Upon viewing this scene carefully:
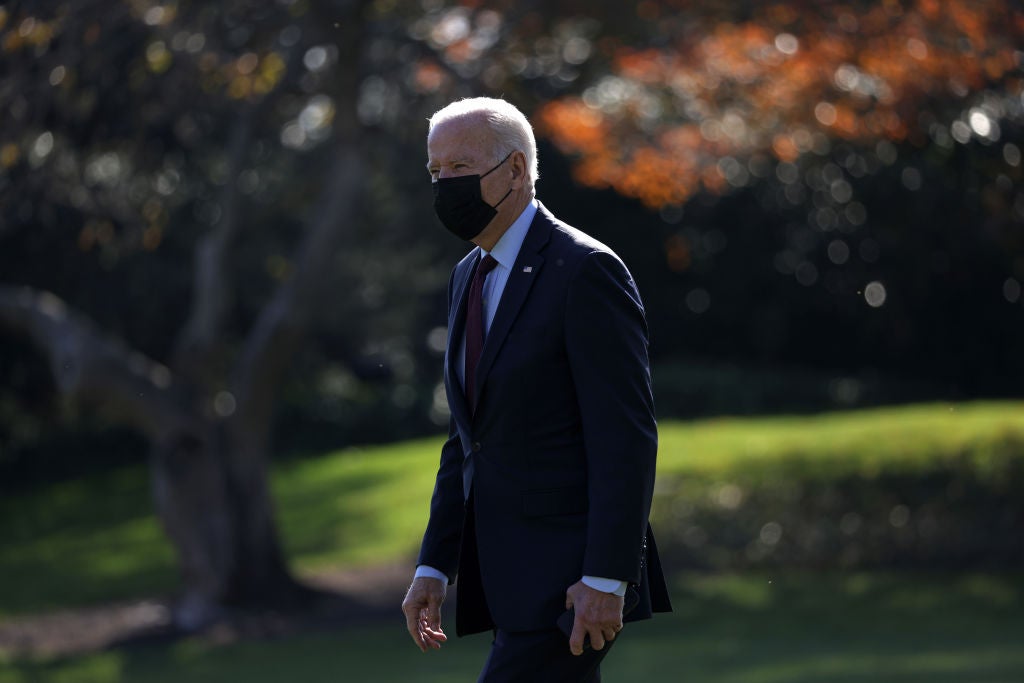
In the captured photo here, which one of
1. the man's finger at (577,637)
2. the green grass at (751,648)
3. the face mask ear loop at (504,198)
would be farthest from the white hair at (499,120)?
the green grass at (751,648)

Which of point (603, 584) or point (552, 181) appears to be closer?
point (603, 584)

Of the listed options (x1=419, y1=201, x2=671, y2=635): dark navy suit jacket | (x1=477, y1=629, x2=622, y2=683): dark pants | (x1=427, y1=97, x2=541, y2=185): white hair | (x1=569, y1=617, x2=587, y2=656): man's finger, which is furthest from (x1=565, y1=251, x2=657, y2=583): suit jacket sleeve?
(x1=427, y1=97, x2=541, y2=185): white hair

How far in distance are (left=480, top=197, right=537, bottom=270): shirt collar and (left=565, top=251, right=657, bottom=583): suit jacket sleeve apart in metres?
0.31

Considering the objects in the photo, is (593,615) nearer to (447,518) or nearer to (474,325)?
(447,518)

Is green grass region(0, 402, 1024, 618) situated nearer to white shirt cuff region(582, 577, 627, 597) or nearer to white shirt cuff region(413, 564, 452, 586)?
white shirt cuff region(413, 564, 452, 586)

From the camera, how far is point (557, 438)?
3.90 m

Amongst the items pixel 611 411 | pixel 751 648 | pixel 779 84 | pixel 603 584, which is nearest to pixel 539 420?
pixel 611 411

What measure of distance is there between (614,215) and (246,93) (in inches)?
832

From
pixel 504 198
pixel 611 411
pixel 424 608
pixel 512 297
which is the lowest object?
pixel 424 608

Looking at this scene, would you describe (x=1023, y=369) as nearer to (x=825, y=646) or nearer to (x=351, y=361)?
(x=351, y=361)

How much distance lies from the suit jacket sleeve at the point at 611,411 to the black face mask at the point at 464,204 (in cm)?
38

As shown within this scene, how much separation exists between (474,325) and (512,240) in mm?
274

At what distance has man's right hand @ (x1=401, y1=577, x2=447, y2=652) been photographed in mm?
4301

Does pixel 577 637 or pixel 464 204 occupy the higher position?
pixel 464 204
